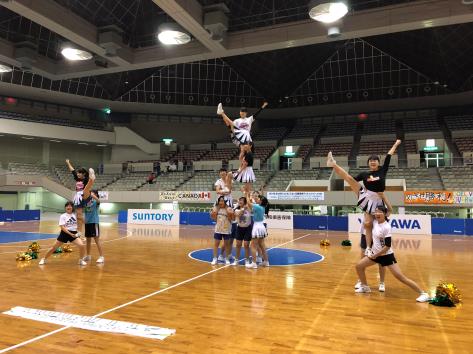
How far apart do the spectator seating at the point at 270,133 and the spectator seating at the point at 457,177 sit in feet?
50.5

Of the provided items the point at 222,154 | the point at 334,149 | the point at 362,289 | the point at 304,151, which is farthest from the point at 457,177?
the point at 362,289

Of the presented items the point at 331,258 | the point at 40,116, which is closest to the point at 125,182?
the point at 40,116

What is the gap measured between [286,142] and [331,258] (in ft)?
83.5

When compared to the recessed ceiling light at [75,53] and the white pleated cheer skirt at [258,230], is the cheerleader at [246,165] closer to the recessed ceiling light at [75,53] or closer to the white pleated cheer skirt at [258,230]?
the white pleated cheer skirt at [258,230]

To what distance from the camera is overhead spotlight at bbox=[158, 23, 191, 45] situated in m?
17.5

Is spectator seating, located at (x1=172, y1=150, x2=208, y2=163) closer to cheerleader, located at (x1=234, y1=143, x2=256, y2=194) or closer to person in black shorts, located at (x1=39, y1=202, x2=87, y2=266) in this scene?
person in black shorts, located at (x1=39, y1=202, x2=87, y2=266)

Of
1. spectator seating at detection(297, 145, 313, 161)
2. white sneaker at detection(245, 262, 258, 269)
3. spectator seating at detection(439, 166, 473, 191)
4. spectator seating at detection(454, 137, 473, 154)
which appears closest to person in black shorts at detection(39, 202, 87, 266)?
white sneaker at detection(245, 262, 258, 269)

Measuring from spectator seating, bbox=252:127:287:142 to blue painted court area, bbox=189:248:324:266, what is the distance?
25055mm

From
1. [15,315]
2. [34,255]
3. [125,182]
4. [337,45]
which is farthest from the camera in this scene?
[125,182]

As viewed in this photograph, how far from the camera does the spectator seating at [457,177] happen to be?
23.4m

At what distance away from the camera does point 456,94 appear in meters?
30.4

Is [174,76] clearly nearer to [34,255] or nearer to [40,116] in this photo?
[40,116]

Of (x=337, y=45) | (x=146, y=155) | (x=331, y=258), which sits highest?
(x=337, y=45)

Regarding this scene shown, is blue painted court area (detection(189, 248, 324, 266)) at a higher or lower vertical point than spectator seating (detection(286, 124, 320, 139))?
lower
